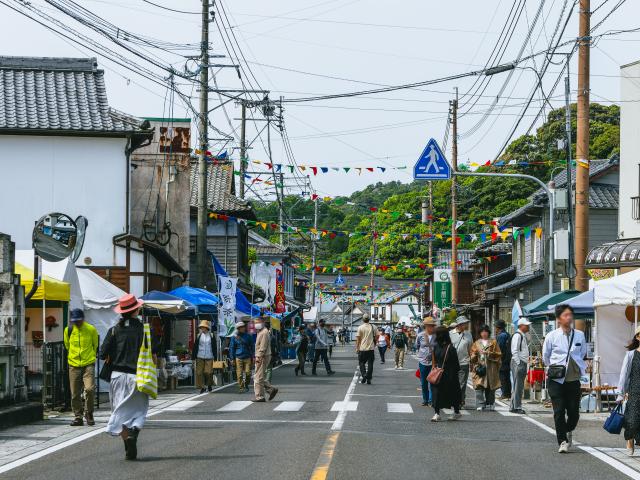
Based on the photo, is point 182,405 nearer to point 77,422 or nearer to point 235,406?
point 235,406

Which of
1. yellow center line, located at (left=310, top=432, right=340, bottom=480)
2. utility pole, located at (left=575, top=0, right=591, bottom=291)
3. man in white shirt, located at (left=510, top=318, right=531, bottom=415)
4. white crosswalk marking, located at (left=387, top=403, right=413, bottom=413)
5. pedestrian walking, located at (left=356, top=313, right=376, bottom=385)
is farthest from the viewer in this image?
pedestrian walking, located at (left=356, top=313, right=376, bottom=385)

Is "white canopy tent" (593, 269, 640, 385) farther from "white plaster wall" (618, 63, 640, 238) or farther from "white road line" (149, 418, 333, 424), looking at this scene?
"white plaster wall" (618, 63, 640, 238)

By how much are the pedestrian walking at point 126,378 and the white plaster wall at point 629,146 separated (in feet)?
65.0

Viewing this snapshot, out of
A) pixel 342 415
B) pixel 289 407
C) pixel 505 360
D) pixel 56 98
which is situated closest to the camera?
pixel 342 415

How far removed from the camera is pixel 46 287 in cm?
1830

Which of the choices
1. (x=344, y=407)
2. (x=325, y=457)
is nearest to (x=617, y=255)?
(x=344, y=407)

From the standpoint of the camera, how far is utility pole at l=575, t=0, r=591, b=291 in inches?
818

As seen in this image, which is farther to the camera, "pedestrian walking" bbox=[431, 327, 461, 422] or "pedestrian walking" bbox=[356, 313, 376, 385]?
"pedestrian walking" bbox=[356, 313, 376, 385]

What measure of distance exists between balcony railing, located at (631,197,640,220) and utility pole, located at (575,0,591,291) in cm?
780

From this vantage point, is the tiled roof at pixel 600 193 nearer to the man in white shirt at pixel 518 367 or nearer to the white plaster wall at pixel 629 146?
the white plaster wall at pixel 629 146

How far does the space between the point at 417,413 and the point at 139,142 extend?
14211 mm

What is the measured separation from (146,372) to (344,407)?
27.9 feet

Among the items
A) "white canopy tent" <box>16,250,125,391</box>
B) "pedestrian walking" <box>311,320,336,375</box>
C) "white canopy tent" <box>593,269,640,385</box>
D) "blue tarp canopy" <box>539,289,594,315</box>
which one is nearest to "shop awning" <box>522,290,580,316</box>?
"blue tarp canopy" <box>539,289,594,315</box>

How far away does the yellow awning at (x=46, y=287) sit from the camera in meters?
18.1
